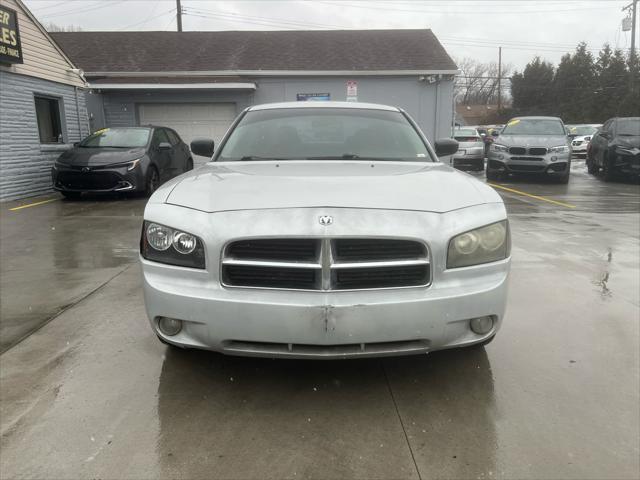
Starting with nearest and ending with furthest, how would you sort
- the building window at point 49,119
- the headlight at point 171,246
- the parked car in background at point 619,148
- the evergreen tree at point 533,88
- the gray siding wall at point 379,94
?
the headlight at point 171,246 → the building window at point 49,119 → the parked car in background at point 619,148 → the gray siding wall at point 379,94 → the evergreen tree at point 533,88

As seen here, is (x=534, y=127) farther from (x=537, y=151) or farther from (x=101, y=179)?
(x=101, y=179)

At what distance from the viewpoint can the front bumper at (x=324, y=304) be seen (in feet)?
7.64

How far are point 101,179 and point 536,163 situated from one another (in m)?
9.99

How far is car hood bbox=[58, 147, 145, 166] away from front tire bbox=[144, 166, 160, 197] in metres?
0.40

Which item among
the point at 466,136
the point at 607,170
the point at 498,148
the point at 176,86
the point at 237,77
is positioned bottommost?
the point at 607,170

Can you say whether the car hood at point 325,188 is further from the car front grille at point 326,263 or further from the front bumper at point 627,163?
the front bumper at point 627,163

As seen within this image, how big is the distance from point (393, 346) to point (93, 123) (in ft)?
53.7

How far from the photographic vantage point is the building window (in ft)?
39.1

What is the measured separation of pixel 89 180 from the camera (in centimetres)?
969

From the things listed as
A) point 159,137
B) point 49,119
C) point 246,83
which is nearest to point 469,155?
point 246,83

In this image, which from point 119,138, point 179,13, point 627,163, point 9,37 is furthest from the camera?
point 179,13

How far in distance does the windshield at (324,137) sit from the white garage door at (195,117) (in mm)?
12610

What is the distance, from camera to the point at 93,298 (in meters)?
4.22

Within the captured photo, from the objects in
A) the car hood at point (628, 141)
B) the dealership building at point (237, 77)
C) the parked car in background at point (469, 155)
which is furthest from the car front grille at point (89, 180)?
the car hood at point (628, 141)
